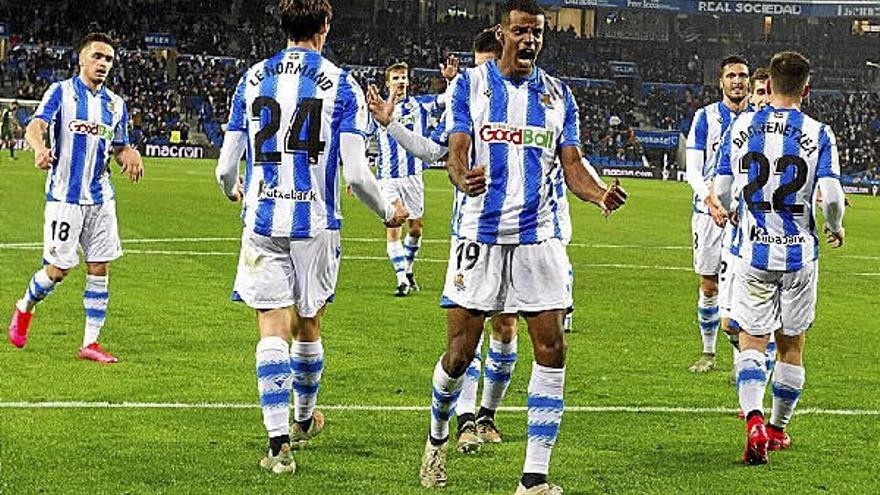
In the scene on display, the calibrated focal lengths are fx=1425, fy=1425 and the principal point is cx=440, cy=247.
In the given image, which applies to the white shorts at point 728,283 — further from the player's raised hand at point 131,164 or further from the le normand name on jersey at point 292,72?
the player's raised hand at point 131,164

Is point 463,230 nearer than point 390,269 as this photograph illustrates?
Yes

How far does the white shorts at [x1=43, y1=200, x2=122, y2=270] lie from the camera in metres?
11.4

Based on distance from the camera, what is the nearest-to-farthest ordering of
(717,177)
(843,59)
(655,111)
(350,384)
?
(717,177) → (350,384) → (655,111) → (843,59)

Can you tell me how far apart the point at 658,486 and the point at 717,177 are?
2598 millimetres

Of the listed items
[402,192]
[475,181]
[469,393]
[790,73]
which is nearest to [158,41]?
[402,192]

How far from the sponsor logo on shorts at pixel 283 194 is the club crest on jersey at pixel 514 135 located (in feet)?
3.41

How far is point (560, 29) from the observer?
7744 cm

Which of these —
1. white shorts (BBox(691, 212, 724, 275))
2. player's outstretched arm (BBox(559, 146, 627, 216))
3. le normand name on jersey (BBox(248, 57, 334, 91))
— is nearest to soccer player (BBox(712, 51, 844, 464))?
player's outstretched arm (BBox(559, 146, 627, 216))

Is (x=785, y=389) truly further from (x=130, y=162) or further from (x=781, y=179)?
(x=130, y=162)

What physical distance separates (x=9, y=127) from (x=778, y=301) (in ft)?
145

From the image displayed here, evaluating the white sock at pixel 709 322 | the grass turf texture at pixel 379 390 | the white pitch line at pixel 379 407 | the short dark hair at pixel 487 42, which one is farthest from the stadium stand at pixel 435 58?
the short dark hair at pixel 487 42

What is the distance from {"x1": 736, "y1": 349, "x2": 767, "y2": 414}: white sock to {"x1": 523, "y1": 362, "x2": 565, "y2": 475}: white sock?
5.71 ft

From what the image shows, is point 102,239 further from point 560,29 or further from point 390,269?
point 560,29

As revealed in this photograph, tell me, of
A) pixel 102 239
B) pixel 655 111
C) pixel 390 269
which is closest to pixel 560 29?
pixel 655 111
